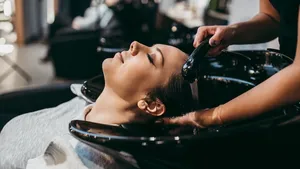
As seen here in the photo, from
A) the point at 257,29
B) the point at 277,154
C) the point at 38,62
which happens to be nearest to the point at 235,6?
the point at 257,29

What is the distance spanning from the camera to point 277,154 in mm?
827

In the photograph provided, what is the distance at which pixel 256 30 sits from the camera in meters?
1.17

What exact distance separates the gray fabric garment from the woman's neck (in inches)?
3.4

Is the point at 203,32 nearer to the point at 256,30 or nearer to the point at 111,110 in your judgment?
the point at 256,30

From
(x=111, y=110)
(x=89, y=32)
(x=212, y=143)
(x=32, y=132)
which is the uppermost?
(x=212, y=143)

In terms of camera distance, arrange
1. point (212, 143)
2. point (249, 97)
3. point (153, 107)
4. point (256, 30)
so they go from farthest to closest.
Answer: point (256, 30) → point (153, 107) → point (249, 97) → point (212, 143)

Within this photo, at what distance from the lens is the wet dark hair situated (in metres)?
1.05

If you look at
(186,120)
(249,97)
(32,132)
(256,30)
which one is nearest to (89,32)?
(32,132)

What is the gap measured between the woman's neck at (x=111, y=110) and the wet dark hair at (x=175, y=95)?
7 cm

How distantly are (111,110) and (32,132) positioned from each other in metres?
0.30

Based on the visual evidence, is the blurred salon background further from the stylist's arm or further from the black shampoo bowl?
the black shampoo bowl

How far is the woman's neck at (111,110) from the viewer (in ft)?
3.52

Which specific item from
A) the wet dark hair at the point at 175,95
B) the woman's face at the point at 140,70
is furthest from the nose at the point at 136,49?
the wet dark hair at the point at 175,95

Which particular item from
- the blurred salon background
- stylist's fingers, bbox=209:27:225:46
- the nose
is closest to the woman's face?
the nose
